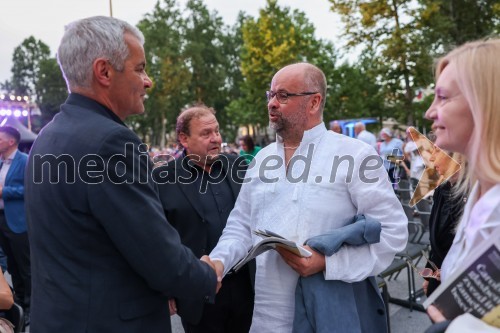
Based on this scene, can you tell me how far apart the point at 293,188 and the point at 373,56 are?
1998 centimetres

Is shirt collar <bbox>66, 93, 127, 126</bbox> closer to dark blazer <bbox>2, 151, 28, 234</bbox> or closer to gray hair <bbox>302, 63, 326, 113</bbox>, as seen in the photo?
gray hair <bbox>302, 63, 326, 113</bbox>

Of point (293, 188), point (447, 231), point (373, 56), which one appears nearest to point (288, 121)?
point (293, 188)

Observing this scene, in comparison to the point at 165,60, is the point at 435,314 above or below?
below

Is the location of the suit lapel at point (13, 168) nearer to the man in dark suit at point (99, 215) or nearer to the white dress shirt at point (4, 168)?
the white dress shirt at point (4, 168)

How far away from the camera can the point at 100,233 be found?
169cm

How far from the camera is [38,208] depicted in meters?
1.76

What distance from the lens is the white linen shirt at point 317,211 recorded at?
7.04 feet

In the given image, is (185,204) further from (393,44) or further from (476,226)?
(393,44)

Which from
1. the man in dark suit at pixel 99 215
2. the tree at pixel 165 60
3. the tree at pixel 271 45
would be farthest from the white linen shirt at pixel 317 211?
the tree at pixel 165 60

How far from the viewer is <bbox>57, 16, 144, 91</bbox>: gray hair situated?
1.75m

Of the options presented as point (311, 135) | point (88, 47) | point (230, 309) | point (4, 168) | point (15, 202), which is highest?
point (88, 47)

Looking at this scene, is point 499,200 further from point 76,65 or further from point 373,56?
point 373,56

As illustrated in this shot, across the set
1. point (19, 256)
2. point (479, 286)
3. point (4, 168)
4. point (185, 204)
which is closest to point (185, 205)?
point (185, 204)

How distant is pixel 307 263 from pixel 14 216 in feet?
14.5
